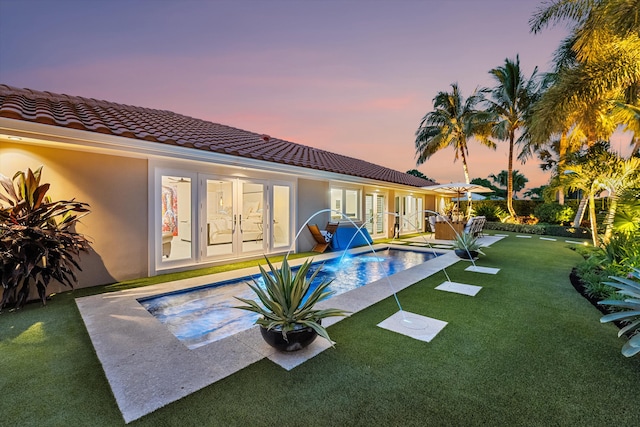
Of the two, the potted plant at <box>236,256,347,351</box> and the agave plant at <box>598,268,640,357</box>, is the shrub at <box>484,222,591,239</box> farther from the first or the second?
the potted plant at <box>236,256,347,351</box>

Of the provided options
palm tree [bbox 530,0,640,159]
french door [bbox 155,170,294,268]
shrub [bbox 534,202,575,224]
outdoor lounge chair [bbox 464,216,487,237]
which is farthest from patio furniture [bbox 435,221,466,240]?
shrub [bbox 534,202,575,224]

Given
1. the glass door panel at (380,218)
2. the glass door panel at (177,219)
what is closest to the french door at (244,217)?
the glass door panel at (177,219)

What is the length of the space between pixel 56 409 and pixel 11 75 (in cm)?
1602

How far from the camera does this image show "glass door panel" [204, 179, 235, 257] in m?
7.77

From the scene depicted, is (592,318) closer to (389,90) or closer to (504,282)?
(504,282)

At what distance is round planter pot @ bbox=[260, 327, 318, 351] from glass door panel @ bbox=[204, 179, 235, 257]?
5.36 metres

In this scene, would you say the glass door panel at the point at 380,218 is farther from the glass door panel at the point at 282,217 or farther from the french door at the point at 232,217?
the french door at the point at 232,217

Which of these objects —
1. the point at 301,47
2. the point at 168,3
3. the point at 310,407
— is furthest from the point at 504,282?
the point at 168,3

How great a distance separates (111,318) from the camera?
3977 millimetres

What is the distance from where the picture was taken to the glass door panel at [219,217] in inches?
306

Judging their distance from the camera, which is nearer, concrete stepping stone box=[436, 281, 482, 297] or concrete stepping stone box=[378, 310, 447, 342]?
concrete stepping stone box=[378, 310, 447, 342]

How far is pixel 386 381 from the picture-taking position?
2500 millimetres

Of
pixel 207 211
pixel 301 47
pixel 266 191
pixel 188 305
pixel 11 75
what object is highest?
pixel 301 47

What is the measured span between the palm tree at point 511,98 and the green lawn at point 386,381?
19934 millimetres
